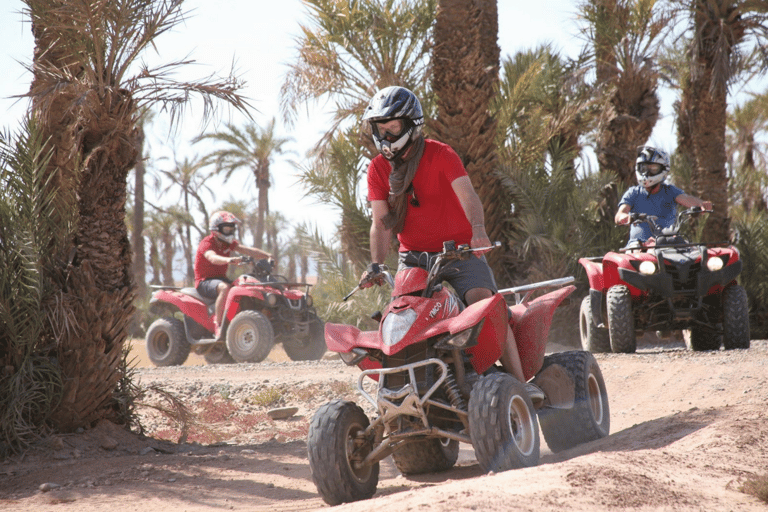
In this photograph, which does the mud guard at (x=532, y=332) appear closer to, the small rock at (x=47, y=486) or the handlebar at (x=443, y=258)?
the handlebar at (x=443, y=258)

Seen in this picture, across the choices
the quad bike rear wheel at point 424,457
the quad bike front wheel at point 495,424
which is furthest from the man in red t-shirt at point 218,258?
the quad bike front wheel at point 495,424

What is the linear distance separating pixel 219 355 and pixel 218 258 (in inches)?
85.5

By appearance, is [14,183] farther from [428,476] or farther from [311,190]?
[311,190]

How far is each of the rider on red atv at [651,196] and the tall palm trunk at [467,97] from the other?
14.5ft

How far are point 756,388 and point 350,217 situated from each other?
891cm

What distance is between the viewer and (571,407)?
5.25m

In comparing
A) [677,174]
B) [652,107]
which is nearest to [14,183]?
[652,107]

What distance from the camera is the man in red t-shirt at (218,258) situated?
43.1ft

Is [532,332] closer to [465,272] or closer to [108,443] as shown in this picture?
[465,272]

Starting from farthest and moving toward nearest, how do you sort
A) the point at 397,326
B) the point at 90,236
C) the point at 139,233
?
the point at 139,233, the point at 90,236, the point at 397,326

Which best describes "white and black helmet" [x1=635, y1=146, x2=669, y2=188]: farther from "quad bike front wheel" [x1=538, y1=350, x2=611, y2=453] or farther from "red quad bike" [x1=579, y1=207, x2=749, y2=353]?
"quad bike front wheel" [x1=538, y1=350, x2=611, y2=453]

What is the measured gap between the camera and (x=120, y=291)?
247 inches

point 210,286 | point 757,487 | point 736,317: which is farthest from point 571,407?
point 210,286

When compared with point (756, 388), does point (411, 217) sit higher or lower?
higher
